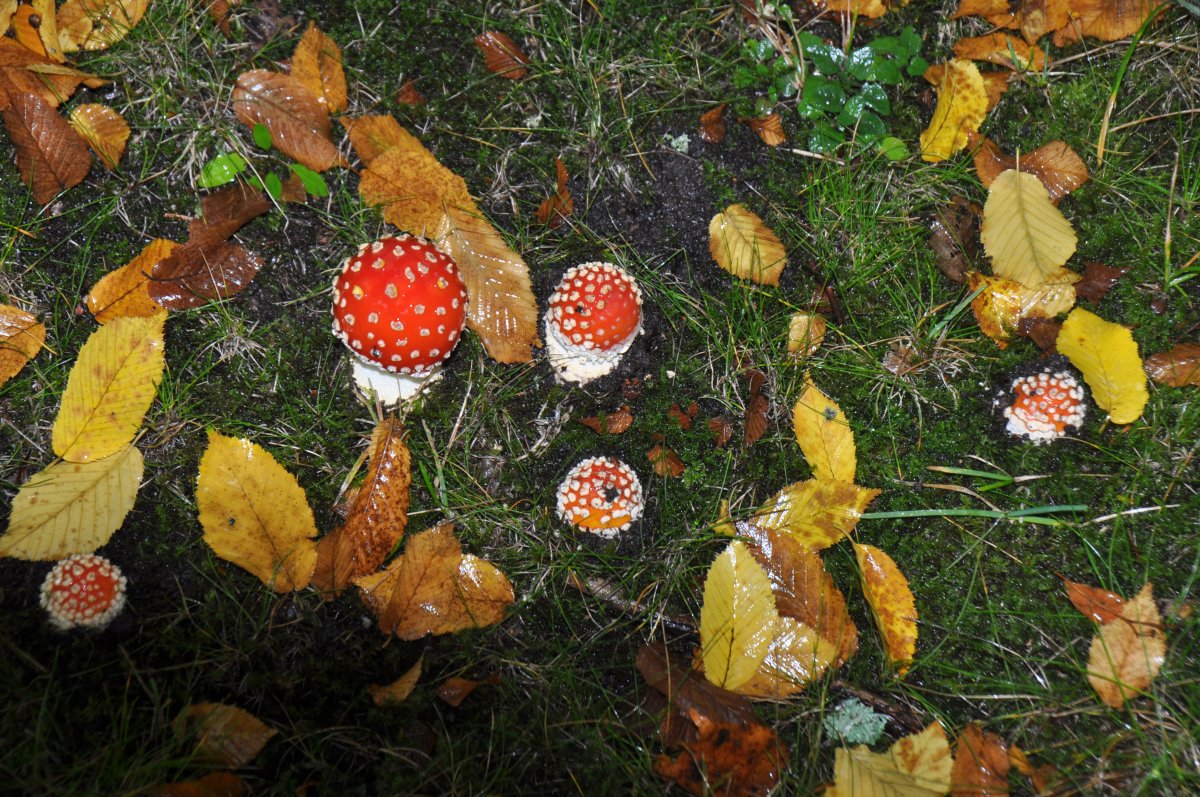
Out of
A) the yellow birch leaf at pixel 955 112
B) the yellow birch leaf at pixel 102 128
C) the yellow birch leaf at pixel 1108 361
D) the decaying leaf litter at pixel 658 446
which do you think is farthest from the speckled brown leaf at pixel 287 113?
the yellow birch leaf at pixel 1108 361

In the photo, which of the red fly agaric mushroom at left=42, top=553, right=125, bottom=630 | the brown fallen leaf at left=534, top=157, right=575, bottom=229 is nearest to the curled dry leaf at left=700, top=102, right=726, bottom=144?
the brown fallen leaf at left=534, top=157, right=575, bottom=229

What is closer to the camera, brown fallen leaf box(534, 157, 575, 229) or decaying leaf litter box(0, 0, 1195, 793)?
decaying leaf litter box(0, 0, 1195, 793)

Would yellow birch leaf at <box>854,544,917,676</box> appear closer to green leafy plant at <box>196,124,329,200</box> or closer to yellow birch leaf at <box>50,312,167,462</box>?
green leafy plant at <box>196,124,329,200</box>

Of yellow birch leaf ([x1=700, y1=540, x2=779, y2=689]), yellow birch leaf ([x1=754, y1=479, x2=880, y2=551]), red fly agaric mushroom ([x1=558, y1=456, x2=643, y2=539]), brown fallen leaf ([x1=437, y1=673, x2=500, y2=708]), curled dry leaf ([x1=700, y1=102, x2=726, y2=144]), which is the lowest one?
brown fallen leaf ([x1=437, y1=673, x2=500, y2=708])

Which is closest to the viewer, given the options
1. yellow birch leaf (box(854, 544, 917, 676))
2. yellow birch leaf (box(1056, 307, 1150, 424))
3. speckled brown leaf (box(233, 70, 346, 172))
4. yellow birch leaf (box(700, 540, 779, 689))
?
yellow birch leaf (box(700, 540, 779, 689))

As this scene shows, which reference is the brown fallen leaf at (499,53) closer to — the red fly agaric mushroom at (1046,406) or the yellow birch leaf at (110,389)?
the yellow birch leaf at (110,389)

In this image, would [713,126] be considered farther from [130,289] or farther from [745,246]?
[130,289]

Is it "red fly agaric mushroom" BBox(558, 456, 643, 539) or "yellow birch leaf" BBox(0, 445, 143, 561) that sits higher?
"yellow birch leaf" BBox(0, 445, 143, 561)
